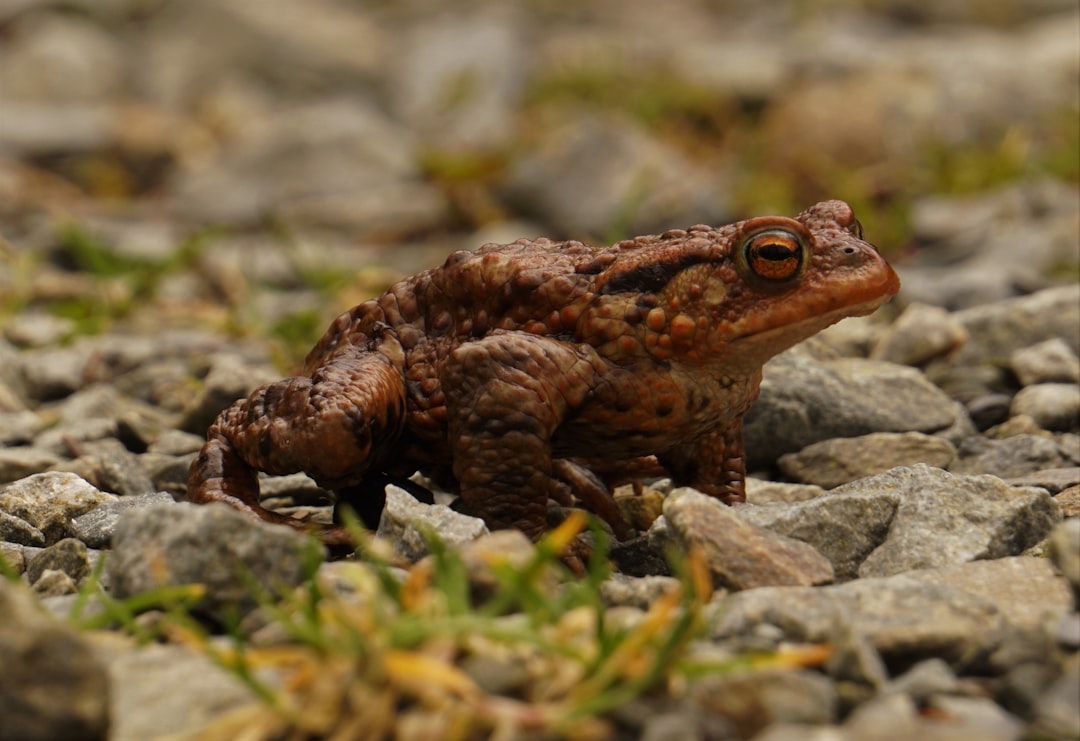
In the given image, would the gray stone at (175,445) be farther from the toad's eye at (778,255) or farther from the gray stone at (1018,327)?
the gray stone at (1018,327)

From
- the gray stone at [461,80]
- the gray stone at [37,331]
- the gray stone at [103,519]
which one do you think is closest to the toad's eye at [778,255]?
the gray stone at [103,519]

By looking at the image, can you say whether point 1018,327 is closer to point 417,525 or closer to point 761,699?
point 417,525

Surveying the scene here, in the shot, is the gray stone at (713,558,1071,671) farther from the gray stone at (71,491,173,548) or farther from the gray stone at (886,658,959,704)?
the gray stone at (71,491,173,548)

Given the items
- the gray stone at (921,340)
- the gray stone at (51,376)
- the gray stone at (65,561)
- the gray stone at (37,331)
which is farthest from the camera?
the gray stone at (37,331)

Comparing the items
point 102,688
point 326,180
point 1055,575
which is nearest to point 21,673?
point 102,688

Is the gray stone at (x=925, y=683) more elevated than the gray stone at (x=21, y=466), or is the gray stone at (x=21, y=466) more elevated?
the gray stone at (x=925, y=683)

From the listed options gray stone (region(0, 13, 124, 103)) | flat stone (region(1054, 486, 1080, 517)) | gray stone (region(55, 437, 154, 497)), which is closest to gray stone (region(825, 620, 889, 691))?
flat stone (region(1054, 486, 1080, 517))
